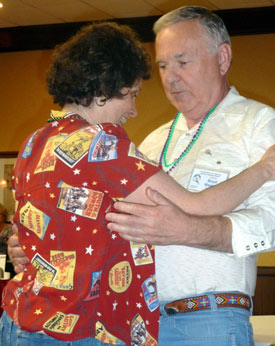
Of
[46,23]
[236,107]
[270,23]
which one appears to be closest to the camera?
[236,107]

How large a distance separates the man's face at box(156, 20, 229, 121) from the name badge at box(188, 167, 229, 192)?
1.25 feet

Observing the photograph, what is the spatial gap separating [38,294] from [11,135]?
7.16 metres

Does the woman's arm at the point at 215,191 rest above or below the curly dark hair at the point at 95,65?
below

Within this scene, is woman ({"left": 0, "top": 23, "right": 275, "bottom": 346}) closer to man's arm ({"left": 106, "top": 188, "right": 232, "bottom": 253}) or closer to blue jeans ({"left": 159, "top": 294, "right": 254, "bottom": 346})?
man's arm ({"left": 106, "top": 188, "right": 232, "bottom": 253})

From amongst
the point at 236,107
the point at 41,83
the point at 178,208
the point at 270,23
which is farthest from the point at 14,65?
the point at 178,208

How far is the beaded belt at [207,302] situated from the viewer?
2.15 meters

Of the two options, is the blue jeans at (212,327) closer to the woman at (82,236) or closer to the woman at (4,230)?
the woman at (82,236)

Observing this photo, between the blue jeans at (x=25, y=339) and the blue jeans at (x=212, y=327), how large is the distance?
41 cm

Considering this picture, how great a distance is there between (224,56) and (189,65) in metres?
0.18

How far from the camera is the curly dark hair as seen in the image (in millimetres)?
1978

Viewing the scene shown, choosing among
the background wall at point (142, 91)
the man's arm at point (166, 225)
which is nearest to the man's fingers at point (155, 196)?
the man's arm at point (166, 225)

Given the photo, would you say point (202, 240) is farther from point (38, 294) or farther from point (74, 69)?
point (74, 69)

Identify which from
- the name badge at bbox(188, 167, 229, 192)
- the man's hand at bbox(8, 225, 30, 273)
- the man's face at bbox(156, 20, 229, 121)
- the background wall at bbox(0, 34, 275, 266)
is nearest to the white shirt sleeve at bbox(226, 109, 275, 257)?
the name badge at bbox(188, 167, 229, 192)

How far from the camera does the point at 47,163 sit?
181 centimetres
